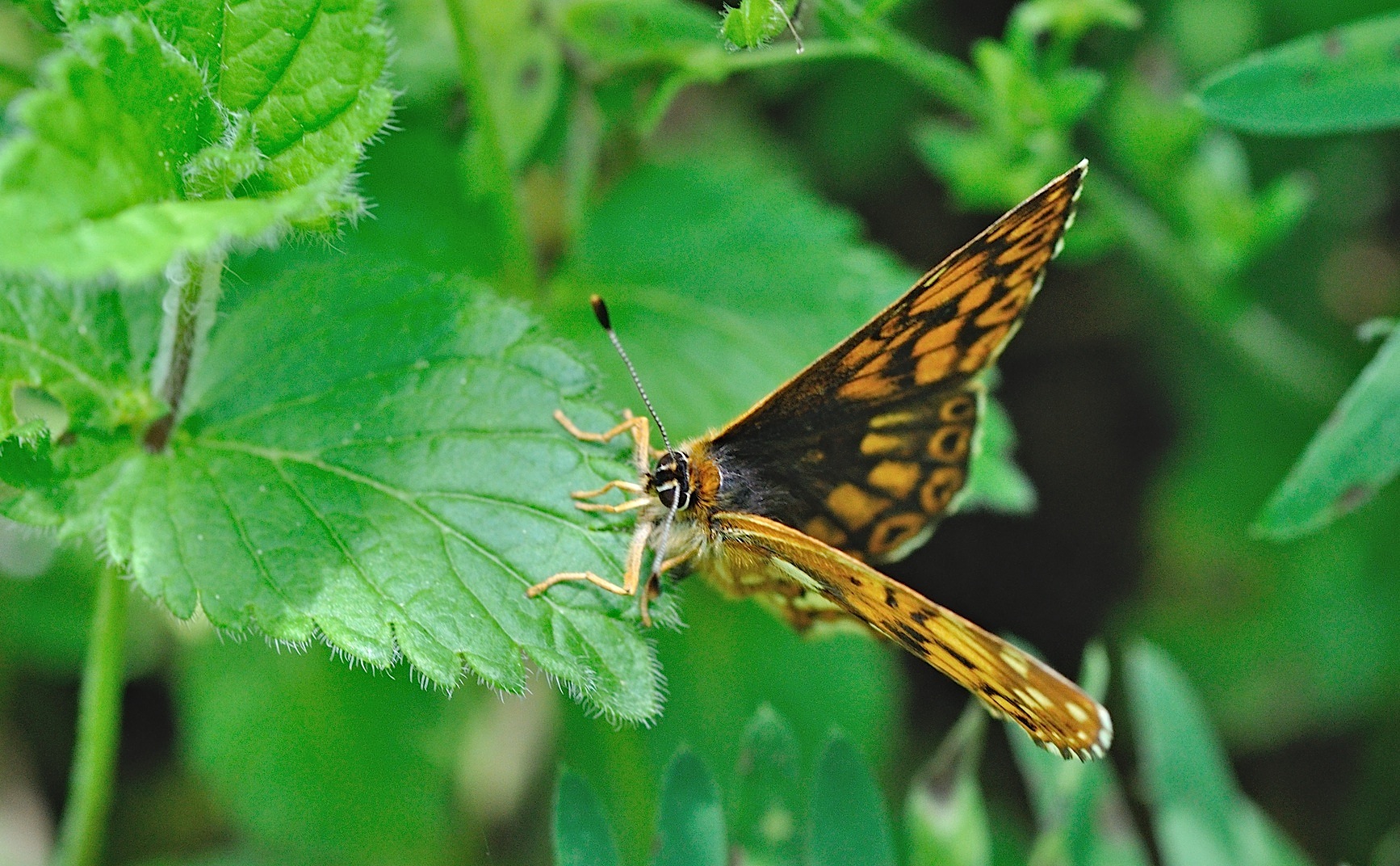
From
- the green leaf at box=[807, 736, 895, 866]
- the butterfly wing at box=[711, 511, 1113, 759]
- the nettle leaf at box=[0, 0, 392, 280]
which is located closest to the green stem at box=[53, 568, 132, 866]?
the nettle leaf at box=[0, 0, 392, 280]

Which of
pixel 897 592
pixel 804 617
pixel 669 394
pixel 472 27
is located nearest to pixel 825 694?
pixel 804 617

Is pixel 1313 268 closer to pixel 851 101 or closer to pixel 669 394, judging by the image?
pixel 851 101

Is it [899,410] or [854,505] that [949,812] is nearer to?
[854,505]

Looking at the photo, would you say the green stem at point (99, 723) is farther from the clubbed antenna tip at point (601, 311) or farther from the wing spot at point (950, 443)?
the wing spot at point (950, 443)

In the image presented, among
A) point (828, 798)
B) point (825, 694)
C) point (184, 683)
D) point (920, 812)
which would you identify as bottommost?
point (184, 683)

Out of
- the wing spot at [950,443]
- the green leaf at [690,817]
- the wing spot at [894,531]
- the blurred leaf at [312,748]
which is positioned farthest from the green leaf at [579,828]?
the blurred leaf at [312,748]

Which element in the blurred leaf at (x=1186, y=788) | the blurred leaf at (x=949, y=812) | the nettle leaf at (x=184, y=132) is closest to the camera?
the nettle leaf at (x=184, y=132)
